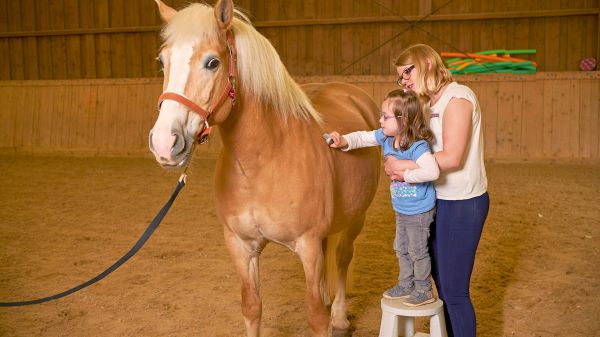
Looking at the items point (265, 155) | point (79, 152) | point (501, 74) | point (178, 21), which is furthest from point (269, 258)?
point (79, 152)

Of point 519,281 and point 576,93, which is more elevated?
point 576,93

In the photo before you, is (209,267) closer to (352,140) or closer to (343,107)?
(343,107)

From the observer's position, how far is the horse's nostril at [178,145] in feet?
5.91

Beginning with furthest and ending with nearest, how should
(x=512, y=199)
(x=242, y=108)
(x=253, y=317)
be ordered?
(x=512, y=199) → (x=253, y=317) → (x=242, y=108)

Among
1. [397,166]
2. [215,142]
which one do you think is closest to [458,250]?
[397,166]

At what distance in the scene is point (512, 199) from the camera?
6086 millimetres

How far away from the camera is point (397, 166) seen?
2.18 m

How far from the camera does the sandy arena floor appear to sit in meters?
3.16

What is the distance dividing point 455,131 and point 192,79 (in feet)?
3.09

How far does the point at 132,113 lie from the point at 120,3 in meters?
3.36

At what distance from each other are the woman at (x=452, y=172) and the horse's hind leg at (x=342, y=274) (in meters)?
0.84

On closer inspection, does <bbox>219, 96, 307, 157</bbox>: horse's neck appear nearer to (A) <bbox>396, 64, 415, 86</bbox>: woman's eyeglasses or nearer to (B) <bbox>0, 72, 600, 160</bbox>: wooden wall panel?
(A) <bbox>396, 64, 415, 86</bbox>: woman's eyeglasses

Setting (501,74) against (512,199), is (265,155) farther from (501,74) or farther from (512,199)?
(501,74)

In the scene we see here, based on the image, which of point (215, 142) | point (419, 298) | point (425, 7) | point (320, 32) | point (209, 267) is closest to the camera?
point (419, 298)
